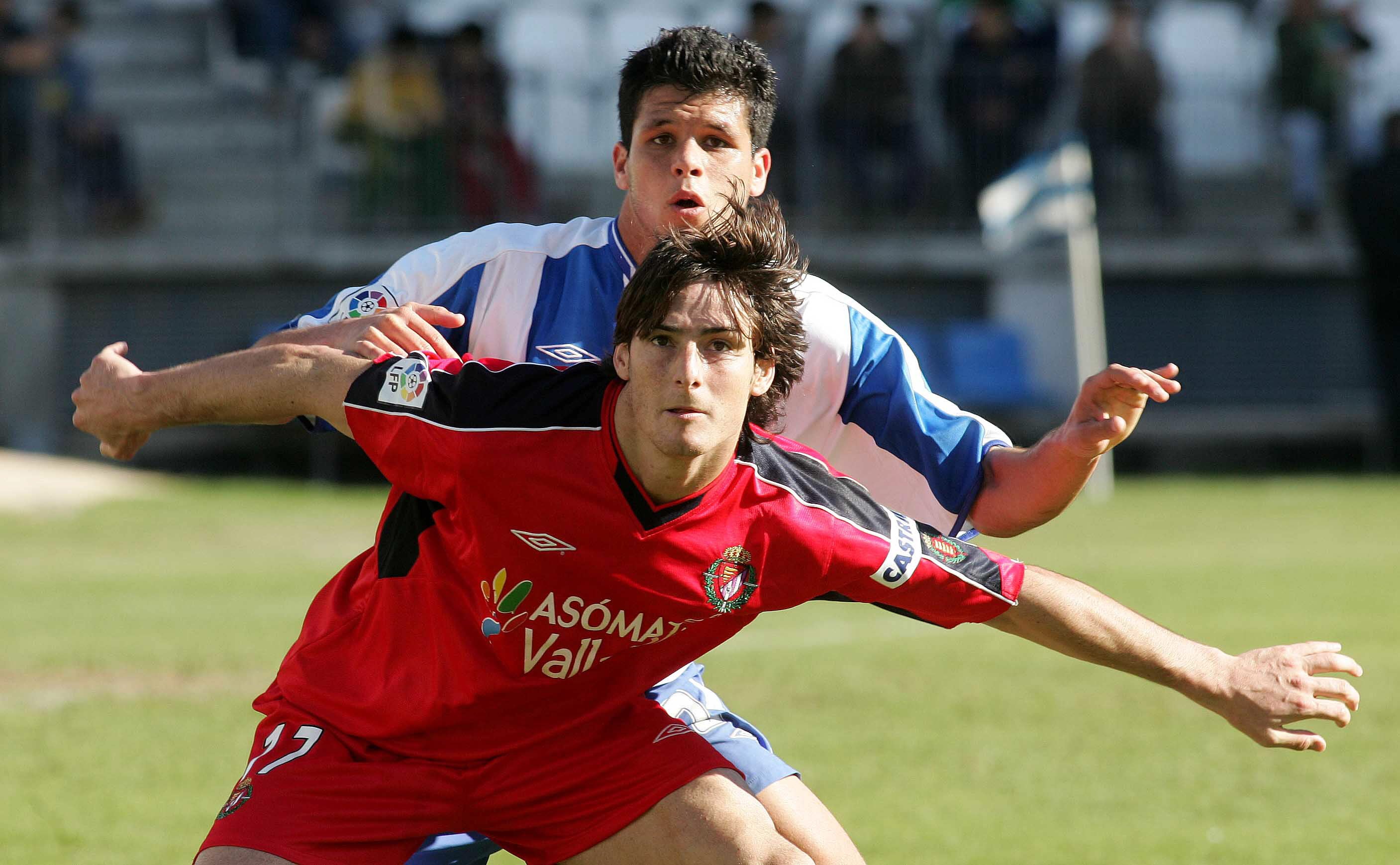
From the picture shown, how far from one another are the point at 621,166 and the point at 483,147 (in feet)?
50.5

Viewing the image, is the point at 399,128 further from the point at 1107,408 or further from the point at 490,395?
the point at 490,395

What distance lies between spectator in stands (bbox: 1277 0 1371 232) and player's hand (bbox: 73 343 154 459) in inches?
777

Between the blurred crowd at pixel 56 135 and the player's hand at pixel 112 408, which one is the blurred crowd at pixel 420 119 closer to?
the blurred crowd at pixel 56 135

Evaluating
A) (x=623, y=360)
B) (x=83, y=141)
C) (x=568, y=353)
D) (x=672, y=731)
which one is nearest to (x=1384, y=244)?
(x=83, y=141)

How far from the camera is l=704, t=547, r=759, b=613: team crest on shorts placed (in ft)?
12.7

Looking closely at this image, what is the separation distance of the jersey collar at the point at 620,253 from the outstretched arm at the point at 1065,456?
111cm

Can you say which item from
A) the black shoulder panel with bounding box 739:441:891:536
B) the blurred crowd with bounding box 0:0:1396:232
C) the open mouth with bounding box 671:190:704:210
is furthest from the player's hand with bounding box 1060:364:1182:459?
the blurred crowd with bounding box 0:0:1396:232

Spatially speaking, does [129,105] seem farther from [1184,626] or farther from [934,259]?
[1184,626]

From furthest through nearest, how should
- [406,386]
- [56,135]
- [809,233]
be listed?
[809,233], [56,135], [406,386]

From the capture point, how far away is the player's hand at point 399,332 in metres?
3.90

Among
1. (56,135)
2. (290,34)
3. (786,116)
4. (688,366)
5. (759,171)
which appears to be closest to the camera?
(688,366)

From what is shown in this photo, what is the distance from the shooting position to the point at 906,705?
859cm

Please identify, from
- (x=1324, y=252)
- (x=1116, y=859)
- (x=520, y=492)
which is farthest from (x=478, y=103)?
(x=520, y=492)

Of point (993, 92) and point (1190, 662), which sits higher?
point (1190, 662)
